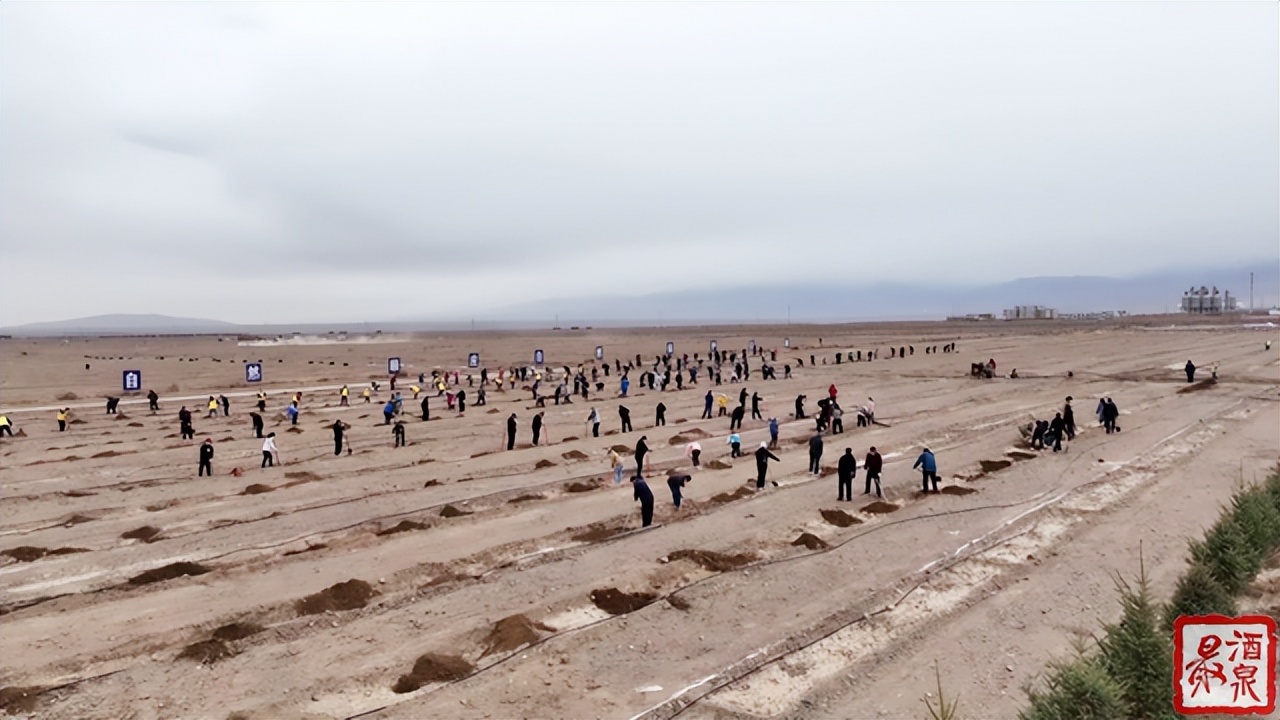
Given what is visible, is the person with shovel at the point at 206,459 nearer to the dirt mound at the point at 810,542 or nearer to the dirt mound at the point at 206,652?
the dirt mound at the point at 206,652

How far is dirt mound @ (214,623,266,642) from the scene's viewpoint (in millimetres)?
12469

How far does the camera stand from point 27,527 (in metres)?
20.0

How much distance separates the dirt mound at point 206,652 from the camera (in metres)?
11.8

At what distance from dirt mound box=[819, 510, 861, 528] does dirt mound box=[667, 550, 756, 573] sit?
327cm

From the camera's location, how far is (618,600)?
13.7m

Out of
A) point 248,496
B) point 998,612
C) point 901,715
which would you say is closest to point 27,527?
point 248,496

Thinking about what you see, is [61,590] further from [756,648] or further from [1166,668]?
[1166,668]

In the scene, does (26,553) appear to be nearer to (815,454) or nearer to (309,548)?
(309,548)

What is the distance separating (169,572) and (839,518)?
15183mm

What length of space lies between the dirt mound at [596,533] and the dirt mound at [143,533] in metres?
10.8

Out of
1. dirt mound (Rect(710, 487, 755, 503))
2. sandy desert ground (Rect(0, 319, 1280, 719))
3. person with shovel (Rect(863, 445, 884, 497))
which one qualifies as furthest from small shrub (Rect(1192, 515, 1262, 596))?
dirt mound (Rect(710, 487, 755, 503))

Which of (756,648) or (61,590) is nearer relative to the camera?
(756,648)

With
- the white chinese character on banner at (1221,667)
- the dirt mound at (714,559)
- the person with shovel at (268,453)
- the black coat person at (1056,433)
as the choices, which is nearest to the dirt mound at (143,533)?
the person with shovel at (268,453)

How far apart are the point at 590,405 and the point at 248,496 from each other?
23.6 meters
